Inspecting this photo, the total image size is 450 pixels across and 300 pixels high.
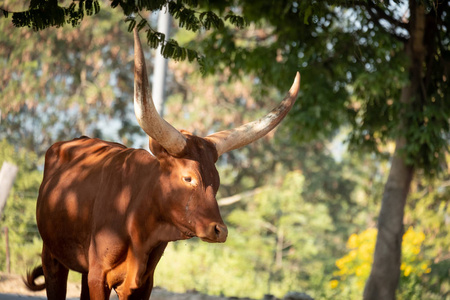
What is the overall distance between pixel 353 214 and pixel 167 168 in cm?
2394

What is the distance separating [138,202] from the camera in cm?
393

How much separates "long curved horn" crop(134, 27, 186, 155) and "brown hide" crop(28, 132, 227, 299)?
0.41 feet

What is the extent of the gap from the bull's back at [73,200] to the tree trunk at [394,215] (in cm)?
531

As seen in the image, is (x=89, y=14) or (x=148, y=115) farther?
(x=89, y=14)

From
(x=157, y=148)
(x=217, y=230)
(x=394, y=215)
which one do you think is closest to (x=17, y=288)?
(x=394, y=215)

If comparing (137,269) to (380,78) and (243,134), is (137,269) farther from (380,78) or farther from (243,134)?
(380,78)

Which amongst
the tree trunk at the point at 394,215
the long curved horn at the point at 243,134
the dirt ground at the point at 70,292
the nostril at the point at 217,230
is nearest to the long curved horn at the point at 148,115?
the long curved horn at the point at 243,134

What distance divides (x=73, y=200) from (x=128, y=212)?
60 centimetres

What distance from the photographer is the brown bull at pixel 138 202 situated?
3602 millimetres

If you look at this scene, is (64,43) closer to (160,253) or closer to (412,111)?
(412,111)

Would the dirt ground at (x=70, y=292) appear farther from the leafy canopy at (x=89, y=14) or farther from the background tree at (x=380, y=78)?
the leafy canopy at (x=89, y=14)

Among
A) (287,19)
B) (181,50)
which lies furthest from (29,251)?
(181,50)

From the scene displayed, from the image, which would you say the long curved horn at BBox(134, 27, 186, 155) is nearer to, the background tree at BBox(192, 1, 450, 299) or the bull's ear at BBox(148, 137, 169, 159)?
the bull's ear at BBox(148, 137, 169, 159)

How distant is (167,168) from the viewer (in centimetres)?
382
